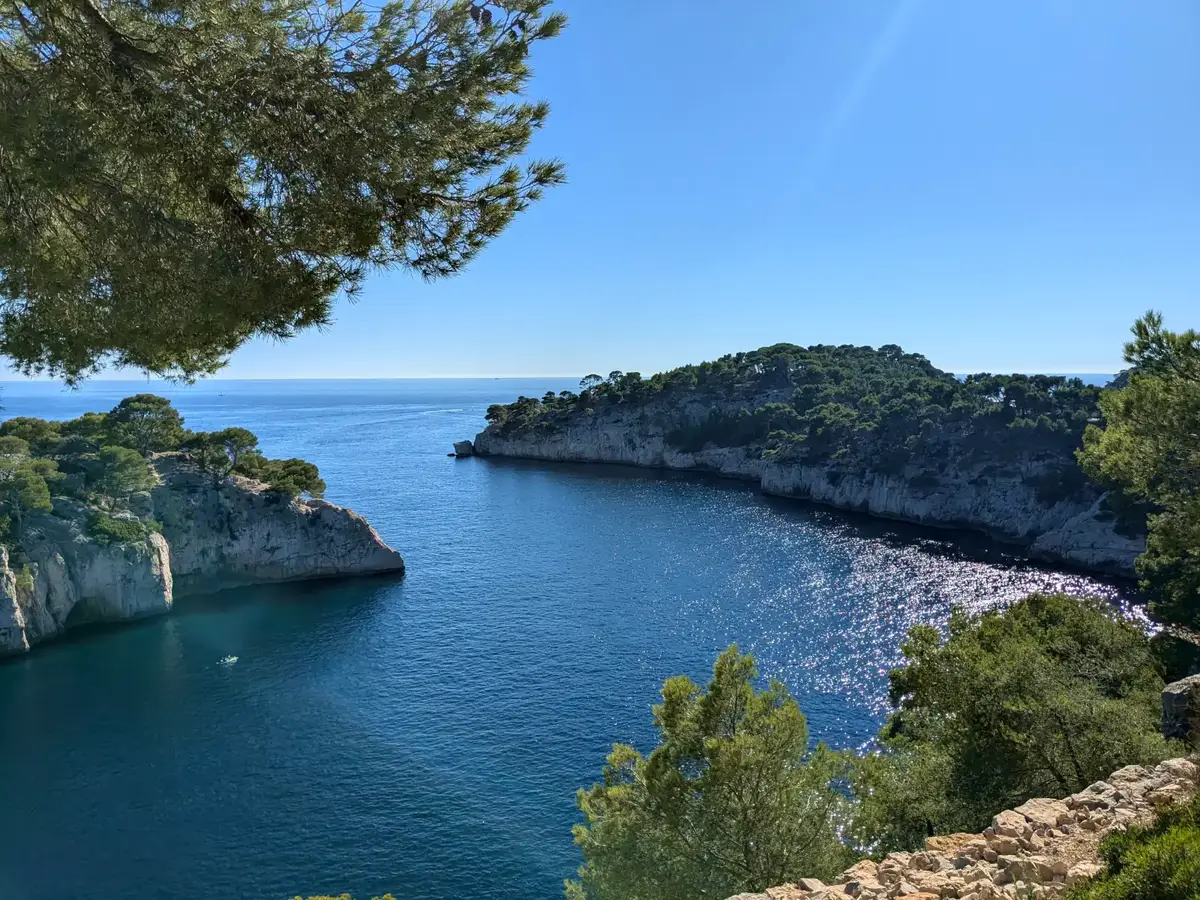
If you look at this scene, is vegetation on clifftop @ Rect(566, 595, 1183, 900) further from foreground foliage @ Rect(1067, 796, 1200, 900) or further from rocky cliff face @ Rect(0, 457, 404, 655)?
rocky cliff face @ Rect(0, 457, 404, 655)

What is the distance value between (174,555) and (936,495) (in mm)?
57920

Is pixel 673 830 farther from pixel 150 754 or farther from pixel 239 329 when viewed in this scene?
pixel 150 754

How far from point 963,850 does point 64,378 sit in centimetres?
1220

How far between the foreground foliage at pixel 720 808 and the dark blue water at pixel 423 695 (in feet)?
24.6

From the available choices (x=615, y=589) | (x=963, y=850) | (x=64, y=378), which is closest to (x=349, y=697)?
(x=615, y=589)

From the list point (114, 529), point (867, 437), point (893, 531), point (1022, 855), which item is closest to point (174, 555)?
point (114, 529)

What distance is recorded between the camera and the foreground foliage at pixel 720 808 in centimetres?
1066

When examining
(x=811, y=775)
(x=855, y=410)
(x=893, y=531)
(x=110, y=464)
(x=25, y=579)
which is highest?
(x=855, y=410)

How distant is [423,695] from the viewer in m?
27.5

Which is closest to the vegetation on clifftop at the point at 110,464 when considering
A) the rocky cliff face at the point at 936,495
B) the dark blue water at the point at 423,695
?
the dark blue water at the point at 423,695

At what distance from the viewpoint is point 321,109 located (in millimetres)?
6445

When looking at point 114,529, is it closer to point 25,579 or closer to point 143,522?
point 143,522

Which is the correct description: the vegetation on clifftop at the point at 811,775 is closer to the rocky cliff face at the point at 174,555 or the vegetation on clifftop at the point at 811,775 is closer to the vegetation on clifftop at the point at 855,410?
the rocky cliff face at the point at 174,555

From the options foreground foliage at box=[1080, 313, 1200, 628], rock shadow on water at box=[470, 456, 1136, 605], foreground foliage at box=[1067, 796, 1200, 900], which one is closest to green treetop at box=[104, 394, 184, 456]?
rock shadow on water at box=[470, 456, 1136, 605]
